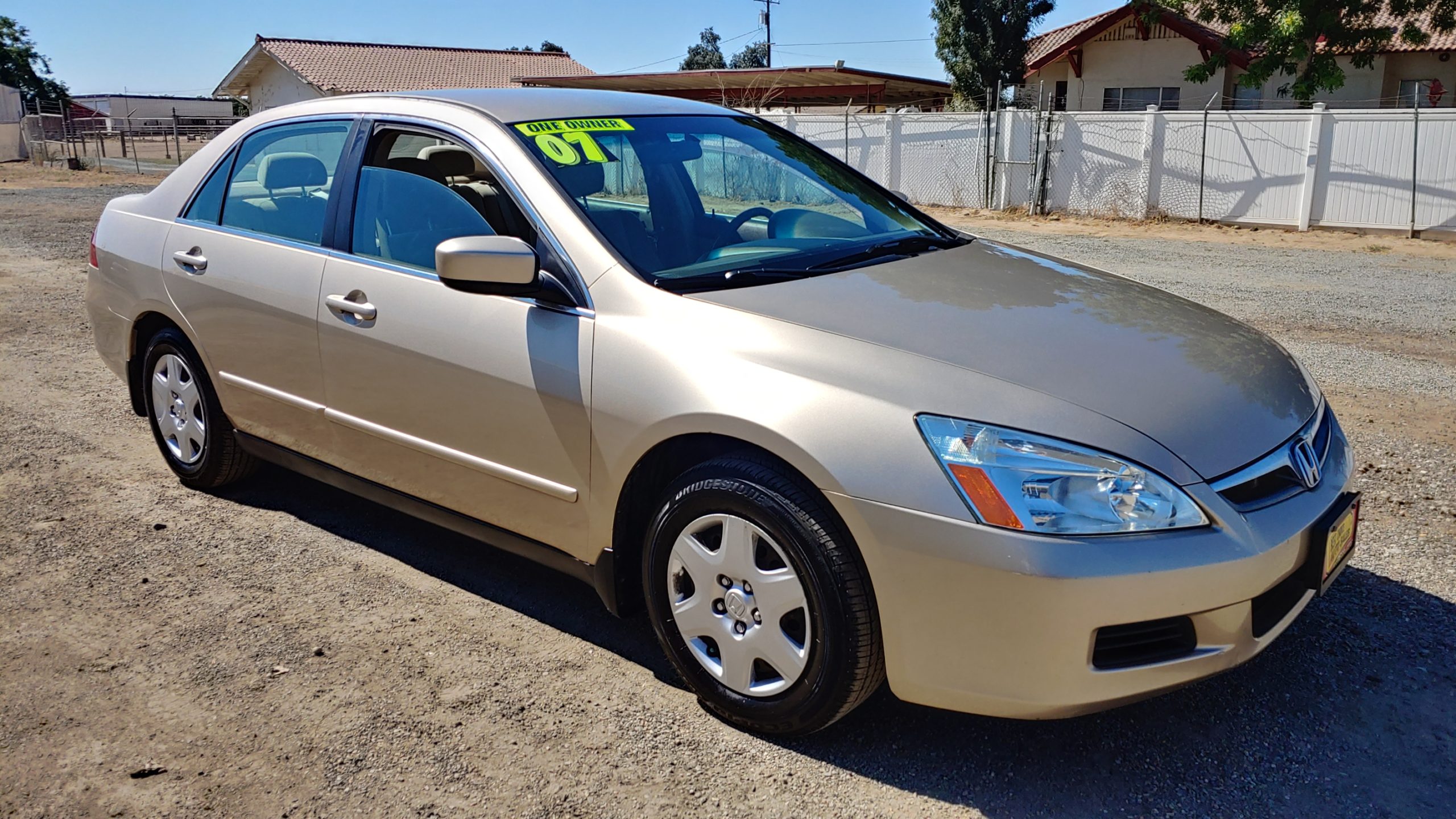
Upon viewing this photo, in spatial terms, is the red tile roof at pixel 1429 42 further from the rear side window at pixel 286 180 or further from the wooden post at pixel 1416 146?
the rear side window at pixel 286 180

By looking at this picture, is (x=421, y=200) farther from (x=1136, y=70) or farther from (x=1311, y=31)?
(x=1136, y=70)

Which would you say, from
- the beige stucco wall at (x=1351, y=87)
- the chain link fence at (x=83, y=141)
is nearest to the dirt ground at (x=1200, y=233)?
the beige stucco wall at (x=1351, y=87)

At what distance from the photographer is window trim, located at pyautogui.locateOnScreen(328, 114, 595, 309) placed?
123 inches

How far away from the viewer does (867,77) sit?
3095 centimetres

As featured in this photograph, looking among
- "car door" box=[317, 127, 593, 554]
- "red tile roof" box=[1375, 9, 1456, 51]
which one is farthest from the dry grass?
"red tile roof" box=[1375, 9, 1456, 51]

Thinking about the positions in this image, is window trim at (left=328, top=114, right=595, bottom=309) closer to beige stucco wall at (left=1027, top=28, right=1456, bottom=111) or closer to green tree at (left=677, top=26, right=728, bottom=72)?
beige stucco wall at (left=1027, top=28, right=1456, bottom=111)

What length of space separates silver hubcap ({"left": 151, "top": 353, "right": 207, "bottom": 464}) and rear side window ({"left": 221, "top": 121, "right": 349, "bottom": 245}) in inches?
27.6

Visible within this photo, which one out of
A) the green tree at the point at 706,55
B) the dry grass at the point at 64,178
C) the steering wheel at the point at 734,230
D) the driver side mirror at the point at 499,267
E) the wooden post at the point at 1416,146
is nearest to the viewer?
the driver side mirror at the point at 499,267

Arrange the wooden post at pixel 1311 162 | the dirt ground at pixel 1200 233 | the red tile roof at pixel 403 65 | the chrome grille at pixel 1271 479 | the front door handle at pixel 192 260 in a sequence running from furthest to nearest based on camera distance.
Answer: the red tile roof at pixel 403 65, the wooden post at pixel 1311 162, the dirt ground at pixel 1200 233, the front door handle at pixel 192 260, the chrome grille at pixel 1271 479

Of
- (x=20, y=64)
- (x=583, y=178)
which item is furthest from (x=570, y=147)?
(x=20, y=64)

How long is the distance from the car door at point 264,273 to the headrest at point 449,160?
36cm

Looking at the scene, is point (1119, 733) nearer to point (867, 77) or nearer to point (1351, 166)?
point (1351, 166)

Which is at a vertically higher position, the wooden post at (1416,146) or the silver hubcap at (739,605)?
the wooden post at (1416,146)

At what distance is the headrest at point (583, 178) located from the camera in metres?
3.34
